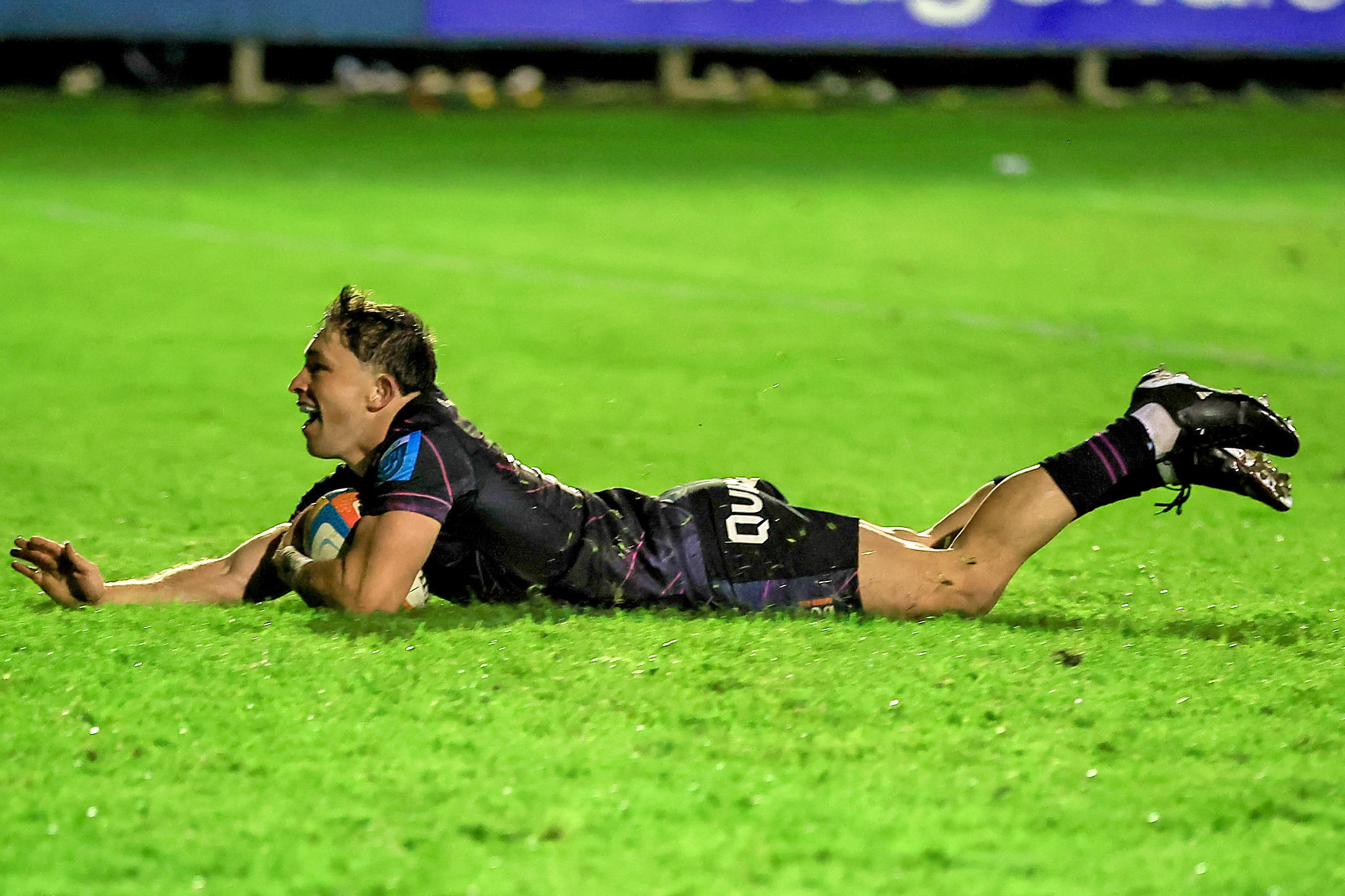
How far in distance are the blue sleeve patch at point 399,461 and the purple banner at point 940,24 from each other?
32.9 ft

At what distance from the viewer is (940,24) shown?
13.1 m

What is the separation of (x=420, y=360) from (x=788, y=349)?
3.90m

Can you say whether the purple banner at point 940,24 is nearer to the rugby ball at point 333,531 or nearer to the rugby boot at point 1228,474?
the rugby ball at point 333,531

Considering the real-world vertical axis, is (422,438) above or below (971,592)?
above

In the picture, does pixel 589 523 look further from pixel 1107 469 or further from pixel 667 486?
pixel 667 486

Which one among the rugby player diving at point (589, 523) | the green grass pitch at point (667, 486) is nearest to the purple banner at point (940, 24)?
the green grass pitch at point (667, 486)

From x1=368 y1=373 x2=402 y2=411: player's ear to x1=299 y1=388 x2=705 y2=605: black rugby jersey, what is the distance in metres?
0.04

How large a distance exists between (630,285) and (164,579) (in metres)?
5.25

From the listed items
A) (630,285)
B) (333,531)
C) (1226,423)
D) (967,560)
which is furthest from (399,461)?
(630,285)

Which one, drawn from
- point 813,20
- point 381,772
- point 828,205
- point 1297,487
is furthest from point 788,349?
point 813,20

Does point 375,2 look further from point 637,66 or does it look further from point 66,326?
point 66,326

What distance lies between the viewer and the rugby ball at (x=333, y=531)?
3.51 m

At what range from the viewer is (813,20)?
1316cm

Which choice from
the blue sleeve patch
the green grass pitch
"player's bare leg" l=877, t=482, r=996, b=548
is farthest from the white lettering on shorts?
the blue sleeve patch
